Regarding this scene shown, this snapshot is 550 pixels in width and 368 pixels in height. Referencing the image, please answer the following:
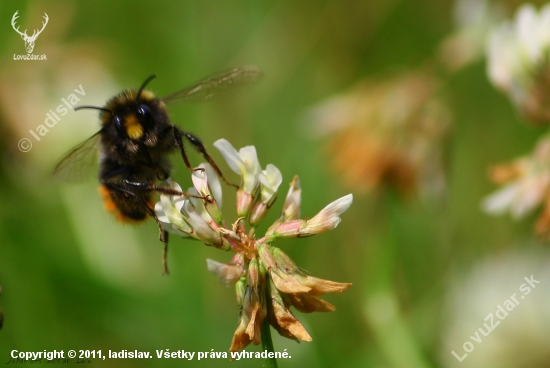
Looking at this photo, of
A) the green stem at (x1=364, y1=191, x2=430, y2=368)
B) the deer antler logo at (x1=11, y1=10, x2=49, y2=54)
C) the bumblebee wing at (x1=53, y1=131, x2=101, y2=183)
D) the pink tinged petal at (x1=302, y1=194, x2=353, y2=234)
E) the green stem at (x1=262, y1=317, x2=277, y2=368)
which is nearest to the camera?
the green stem at (x1=262, y1=317, x2=277, y2=368)

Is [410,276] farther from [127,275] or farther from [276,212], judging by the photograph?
[127,275]

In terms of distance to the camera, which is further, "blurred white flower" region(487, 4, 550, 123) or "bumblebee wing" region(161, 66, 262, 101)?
"blurred white flower" region(487, 4, 550, 123)

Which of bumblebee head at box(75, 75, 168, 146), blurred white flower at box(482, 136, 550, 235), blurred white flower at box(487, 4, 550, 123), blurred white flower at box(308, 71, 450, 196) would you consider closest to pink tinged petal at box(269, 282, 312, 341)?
bumblebee head at box(75, 75, 168, 146)

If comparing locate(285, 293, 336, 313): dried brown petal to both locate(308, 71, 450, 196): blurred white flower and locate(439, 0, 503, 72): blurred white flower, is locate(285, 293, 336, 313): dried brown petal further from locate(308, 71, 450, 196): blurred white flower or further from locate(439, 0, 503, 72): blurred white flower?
locate(439, 0, 503, 72): blurred white flower

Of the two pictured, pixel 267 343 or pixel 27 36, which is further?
pixel 27 36

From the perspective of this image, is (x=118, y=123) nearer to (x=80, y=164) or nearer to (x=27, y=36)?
(x=80, y=164)

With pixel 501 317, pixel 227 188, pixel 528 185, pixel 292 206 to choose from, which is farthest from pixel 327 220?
pixel 227 188
